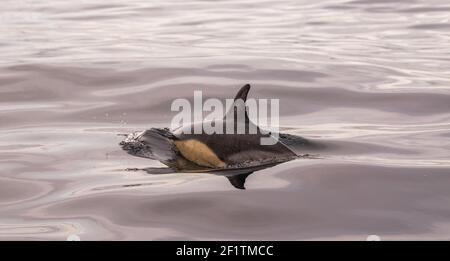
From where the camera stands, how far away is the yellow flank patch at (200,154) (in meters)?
7.25

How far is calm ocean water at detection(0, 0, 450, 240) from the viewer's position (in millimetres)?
6031

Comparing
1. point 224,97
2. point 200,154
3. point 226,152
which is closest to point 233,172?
point 226,152

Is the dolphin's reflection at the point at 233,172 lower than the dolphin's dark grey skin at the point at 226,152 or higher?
lower

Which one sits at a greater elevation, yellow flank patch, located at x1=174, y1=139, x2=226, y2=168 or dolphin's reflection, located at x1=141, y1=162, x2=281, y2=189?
→ yellow flank patch, located at x1=174, y1=139, x2=226, y2=168

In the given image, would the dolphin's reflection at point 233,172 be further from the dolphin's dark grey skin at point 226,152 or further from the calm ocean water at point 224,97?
the calm ocean water at point 224,97

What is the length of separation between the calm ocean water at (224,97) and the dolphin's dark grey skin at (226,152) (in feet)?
0.64

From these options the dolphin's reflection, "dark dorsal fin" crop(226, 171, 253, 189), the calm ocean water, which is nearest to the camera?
→ the calm ocean water

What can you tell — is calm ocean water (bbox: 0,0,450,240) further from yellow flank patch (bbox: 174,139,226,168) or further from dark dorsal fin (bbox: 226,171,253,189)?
yellow flank patch (bbox: 174,139,226,168)

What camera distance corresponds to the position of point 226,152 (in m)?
7.25

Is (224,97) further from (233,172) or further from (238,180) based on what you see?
(238,180)

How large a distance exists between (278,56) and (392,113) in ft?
14.5

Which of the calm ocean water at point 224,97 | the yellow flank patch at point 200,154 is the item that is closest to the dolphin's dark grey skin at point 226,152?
the yellow flank patch at point 200,154

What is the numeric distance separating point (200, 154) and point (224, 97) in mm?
3531

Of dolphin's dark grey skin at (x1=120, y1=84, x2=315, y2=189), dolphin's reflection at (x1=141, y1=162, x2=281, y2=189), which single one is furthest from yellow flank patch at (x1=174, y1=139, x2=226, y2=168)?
dolphin's reflection at (x1=141, y1=162, x2=281, y2=189)
